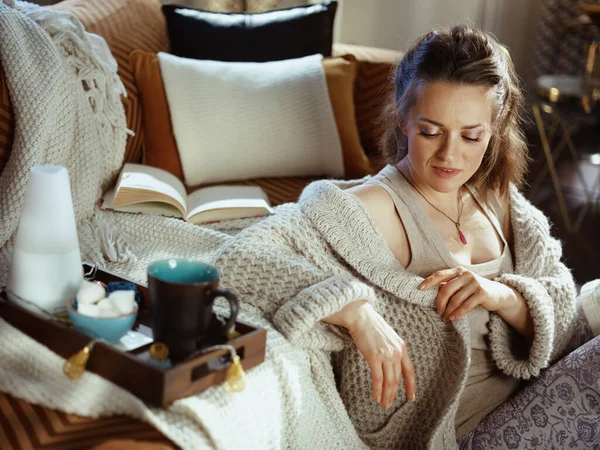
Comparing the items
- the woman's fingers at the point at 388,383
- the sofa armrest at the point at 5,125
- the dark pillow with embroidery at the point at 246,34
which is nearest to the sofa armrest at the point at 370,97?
the dark pillow with embroidery at the point at 246,34

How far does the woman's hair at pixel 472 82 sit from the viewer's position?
139cm

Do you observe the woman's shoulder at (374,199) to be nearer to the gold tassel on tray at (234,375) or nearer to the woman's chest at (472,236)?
the woman's chest at (472,236)

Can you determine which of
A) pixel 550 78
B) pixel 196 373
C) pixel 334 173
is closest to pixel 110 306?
pixel 196 373

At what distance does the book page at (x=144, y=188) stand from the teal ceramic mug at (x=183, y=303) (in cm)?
85

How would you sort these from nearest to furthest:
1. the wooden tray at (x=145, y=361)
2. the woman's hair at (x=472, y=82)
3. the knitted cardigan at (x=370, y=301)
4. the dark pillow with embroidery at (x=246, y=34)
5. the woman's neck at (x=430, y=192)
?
the wooden tray at (x=145, y=361)
the knitted cardigan at (x=370, y=301)
the woman's hair at (x=472, y=82)
the woman's neck at (x=430, y=192)
the dark pillow with embroidery at (x=246, y=34)

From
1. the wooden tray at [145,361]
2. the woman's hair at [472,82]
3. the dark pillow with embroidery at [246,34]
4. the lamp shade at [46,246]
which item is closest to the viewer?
the wooden tray at [145,361]

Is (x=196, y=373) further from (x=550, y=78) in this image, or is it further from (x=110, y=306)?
(x=550, y=78)

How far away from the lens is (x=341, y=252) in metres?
1.35

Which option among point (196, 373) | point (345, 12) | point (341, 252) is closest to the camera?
point (196, 373)

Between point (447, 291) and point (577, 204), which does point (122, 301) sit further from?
point (577, 204)

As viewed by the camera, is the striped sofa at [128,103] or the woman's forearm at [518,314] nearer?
the striped sofa at [128,103]

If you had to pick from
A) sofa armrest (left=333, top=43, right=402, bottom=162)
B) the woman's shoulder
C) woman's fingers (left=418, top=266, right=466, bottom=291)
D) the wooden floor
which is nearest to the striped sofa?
sofa armrest (left=333, top=43, right=402, bottom=162)

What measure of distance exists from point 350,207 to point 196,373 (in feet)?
1.71

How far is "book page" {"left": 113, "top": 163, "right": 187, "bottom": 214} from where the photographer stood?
1818 mm
